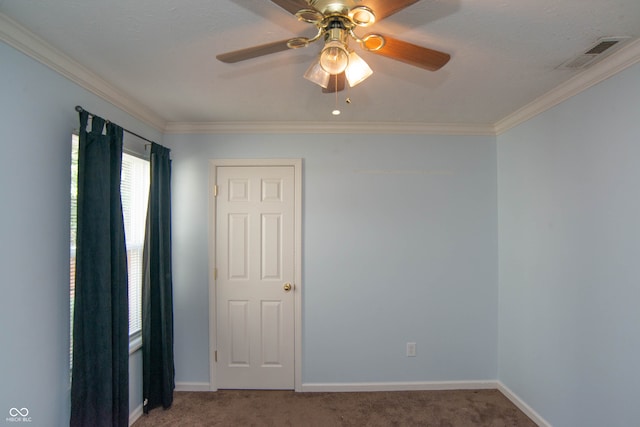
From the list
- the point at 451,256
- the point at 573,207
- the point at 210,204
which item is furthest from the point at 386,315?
the point at 210,204

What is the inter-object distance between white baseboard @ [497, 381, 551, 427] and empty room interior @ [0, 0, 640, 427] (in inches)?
0.5

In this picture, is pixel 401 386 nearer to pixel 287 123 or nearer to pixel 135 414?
pixel 135 414

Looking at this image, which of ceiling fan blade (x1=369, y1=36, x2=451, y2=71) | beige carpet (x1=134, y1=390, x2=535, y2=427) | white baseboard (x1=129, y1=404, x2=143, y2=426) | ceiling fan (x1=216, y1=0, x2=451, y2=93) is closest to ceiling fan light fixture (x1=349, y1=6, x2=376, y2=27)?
ceiling fan (x1=216, y1=0, x2=451, y2=93)

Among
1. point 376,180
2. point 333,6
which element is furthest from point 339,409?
point 333,6

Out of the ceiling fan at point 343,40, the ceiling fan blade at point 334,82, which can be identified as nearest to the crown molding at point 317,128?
the ceiling fan blade at point 334,82

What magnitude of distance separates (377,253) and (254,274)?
1.15m

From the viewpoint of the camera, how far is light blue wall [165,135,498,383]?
2.77m

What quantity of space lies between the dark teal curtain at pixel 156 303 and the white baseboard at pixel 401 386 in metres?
1.20

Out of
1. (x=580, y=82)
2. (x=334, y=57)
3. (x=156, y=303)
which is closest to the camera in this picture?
(x=334, y=57)

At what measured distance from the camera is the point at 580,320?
1920 mm

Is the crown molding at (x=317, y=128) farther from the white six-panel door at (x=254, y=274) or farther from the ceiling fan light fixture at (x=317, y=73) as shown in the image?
the ceiling fan light fixture at (x=317, y=73)

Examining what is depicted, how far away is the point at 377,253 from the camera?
110 inches

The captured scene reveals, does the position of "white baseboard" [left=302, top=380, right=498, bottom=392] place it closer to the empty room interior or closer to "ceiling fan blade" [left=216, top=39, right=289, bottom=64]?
the empty room interior

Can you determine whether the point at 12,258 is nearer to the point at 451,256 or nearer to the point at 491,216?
the point at 451,256
